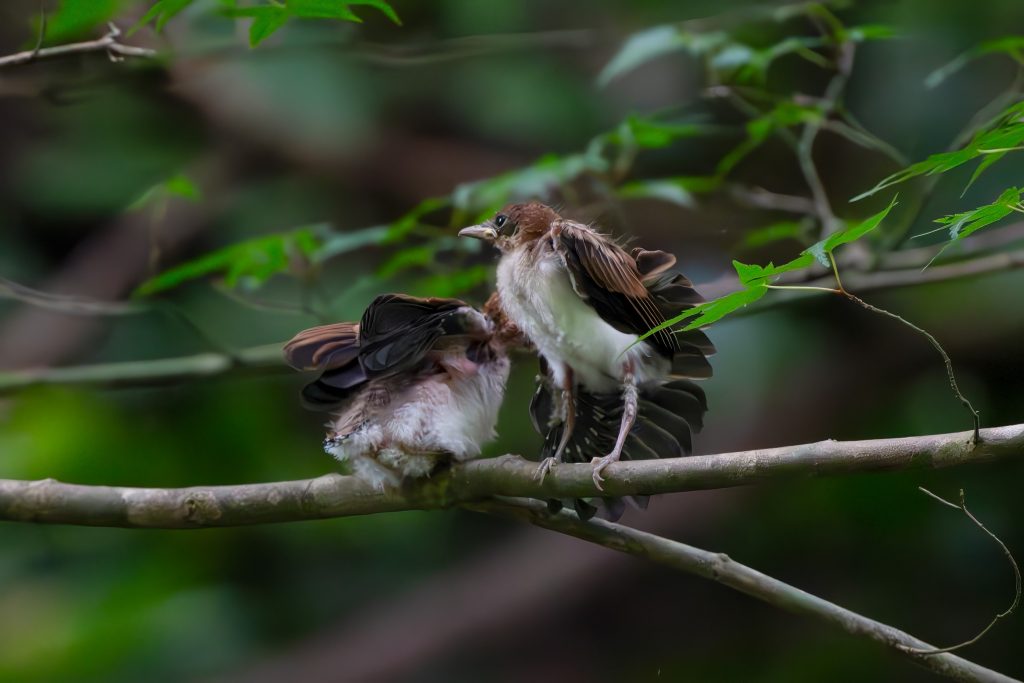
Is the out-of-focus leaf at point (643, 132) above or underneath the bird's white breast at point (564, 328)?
above

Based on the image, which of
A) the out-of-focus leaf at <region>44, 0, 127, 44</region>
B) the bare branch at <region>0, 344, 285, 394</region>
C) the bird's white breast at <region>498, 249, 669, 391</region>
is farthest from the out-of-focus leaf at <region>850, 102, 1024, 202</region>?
the bare branch at <region>0, 344, 285, 394</region>

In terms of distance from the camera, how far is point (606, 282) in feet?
6.89

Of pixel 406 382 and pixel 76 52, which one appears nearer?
pixel 76 52

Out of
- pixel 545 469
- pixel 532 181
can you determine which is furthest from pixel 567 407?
pixel 532 181

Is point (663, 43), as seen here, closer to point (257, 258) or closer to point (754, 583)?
point (257, 258)

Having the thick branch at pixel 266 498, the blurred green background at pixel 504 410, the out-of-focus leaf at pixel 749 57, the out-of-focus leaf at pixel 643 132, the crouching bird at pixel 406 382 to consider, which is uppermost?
the out-of-focus leaf at pixel 749 57

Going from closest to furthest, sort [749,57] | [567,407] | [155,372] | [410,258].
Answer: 1. [567,407]
2. [749,57]
3. [410,258]
4. [155,372]

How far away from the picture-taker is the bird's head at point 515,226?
7.73ft

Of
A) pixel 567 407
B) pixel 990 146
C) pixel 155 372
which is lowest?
pixel 155 372

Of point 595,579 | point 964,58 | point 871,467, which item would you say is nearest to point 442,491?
point 871,467

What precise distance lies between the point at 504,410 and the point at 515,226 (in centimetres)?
158

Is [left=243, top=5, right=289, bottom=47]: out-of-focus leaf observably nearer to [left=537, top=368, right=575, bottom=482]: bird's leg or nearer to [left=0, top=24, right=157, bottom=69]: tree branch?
[left=0, top=24, right=157, bottom=69]: tree branch

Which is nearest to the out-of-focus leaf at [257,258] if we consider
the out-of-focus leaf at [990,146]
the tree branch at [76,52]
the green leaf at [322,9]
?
the tree branch at [76,52]

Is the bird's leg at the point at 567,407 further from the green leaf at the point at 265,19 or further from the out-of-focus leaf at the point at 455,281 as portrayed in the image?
the green leaf at the point at 265,19
